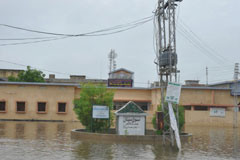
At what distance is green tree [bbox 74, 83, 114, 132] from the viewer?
19.9 meters

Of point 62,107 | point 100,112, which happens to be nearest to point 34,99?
point 62,107

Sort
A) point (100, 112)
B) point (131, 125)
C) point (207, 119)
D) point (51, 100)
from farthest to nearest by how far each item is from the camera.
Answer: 1. point (51, 100)
2. point (207, 119)
3. point (100, 112)
4. point (131, 125)

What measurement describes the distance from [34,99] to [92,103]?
817 inches

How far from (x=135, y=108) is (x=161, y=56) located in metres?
3.66

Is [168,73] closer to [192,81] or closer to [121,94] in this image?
[121,94]

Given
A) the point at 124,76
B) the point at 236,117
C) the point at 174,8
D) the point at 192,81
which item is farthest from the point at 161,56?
the point at 192,81

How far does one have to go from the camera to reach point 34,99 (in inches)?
1532

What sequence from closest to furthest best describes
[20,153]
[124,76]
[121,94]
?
[20,153]
[121,94]
[124,76]

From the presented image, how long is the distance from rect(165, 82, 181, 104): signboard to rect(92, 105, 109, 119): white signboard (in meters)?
4.79

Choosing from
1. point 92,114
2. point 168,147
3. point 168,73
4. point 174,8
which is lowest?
point 168,147

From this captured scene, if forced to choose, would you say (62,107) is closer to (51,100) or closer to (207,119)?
(51,100)

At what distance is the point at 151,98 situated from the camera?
143 feet

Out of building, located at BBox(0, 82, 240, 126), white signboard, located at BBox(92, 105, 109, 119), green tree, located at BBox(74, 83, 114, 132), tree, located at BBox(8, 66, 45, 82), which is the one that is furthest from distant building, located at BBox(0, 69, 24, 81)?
white signboard, located at BBox(92, 105, 109, 119)

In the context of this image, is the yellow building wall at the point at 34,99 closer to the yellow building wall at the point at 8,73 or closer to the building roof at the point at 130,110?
the building roof at the point at 130,110
